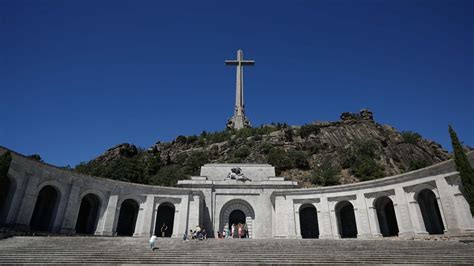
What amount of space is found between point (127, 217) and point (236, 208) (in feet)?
36.6

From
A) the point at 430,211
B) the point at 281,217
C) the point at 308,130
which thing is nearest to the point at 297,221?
the point at 281,217

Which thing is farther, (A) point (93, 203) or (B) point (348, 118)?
(B) point (348, 118)

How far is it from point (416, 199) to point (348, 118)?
5073 centimetres

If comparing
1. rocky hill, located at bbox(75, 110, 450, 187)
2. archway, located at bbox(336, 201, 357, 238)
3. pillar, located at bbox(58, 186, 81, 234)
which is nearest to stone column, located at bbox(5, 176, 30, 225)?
pillar, located at bbox(58, 186, 81, 234)

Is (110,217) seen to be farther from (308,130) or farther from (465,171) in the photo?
(308,130)

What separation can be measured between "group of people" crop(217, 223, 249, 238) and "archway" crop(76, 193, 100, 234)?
11.8 m

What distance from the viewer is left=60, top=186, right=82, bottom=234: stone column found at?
989 inches

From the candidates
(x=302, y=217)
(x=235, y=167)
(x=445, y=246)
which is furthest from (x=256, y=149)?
(x=445, y=246)

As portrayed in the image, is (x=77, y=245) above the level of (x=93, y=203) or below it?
below

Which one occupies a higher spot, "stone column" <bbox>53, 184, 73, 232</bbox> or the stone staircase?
"stone column" <bbox>53, 184, 73, 232</bbox>

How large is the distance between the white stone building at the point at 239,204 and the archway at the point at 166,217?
97 mm

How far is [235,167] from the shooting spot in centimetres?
3528

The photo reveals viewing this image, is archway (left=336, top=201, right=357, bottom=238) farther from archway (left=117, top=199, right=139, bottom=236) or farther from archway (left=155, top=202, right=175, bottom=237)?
archway (left=117, top=199, right=139, bottom=236)

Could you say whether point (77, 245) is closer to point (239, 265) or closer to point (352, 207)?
point (239, 265)
